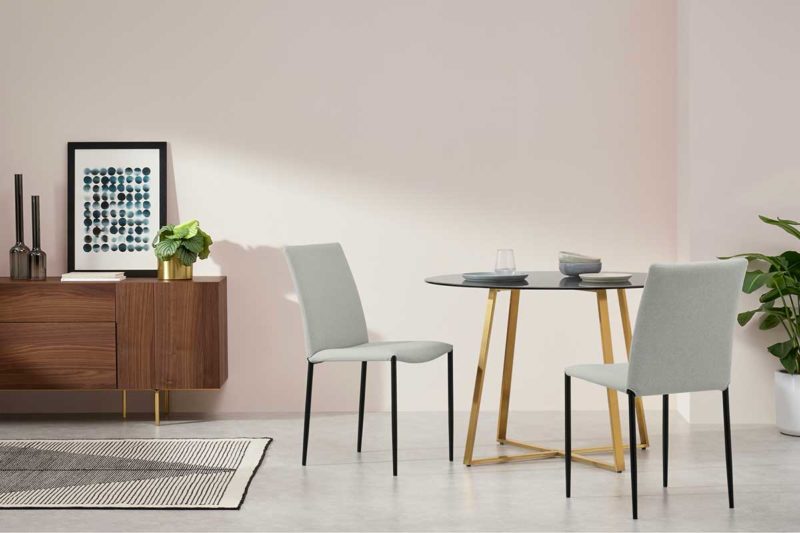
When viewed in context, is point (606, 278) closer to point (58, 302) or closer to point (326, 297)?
point (326, 297)

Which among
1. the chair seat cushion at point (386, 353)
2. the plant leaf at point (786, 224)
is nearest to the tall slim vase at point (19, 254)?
the chair seat cushion at point (386, 353)

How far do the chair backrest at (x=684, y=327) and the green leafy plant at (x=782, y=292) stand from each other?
1.21 meters

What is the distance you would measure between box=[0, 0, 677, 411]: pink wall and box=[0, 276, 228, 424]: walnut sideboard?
0.44 metres

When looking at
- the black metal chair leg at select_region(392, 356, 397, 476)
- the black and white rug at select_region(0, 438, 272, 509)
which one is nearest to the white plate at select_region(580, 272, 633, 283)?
the black metal chair leg at select_region(392, 356, 397, 476)

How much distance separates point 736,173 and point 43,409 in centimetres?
375

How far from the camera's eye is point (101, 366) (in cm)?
471

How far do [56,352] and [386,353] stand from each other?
182 centimetres

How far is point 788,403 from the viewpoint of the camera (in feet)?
14.6

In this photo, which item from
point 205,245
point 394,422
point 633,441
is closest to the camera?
point 633,441

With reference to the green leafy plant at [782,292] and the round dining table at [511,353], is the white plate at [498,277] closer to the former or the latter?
the round dining table at [511,353]

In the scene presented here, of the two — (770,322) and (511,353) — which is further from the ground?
(770,322)

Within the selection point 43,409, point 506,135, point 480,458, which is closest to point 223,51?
point 506,135

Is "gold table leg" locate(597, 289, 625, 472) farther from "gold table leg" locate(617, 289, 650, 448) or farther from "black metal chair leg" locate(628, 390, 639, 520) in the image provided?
"black metal chair leg" locate(628, 390, 639, 520)

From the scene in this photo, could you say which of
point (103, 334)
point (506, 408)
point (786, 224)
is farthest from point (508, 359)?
point (103, 334)
